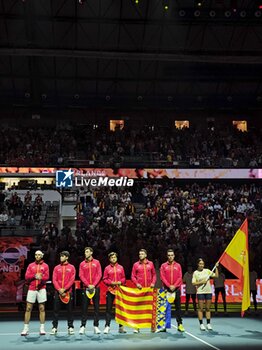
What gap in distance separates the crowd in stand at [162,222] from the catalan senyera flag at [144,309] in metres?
6.99

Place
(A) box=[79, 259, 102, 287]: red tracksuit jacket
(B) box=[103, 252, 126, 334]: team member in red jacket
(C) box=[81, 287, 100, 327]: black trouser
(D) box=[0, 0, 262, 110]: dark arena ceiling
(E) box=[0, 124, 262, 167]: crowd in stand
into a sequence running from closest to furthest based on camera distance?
(C) box=[81, 287, 100, 327]: black trouser
(A) box=[79, 259, 102, 287]: red tracksuit jacket
(B) box=[103, 252, 126, 334]: team member in red jacket
(D) box=[0, 0, 262, 110]: dark arena ceiling
(E) box=[0, 124, 262, 167]: crowd in stand

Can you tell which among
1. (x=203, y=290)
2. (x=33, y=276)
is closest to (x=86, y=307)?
(x=33, y=276)

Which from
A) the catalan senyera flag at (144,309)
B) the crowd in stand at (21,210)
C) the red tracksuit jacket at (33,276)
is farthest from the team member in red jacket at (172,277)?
the crowd in stand at (21,210)

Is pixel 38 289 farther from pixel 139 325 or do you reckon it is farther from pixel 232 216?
pixel 232 216

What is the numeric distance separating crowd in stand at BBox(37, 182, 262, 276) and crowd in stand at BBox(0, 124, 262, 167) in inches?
78.4

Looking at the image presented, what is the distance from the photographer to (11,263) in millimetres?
20047

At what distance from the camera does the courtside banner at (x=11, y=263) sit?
19.2m

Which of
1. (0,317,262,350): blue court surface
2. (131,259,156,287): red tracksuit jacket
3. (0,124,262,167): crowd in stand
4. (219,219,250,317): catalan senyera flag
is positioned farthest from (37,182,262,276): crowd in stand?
(219,219,250,317): catalan senyera flag

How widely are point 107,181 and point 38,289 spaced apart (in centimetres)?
1893

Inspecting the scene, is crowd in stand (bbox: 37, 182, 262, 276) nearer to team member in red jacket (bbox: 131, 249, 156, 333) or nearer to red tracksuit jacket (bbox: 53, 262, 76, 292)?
team member in red jacket (bbox: 131, 249, 156, 333)

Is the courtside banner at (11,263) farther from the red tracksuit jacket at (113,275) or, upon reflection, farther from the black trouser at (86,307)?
the red tracksuit jacket at (113,275)

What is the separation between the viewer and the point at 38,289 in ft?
39.1

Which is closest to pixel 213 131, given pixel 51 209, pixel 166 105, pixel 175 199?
pixel 166 105

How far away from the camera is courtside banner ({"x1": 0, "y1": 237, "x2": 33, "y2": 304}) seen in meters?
19.2
